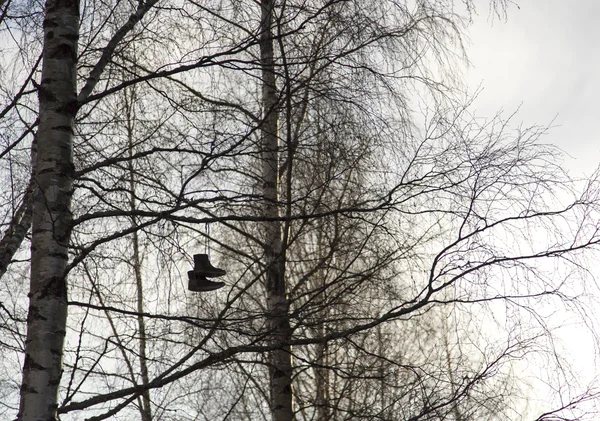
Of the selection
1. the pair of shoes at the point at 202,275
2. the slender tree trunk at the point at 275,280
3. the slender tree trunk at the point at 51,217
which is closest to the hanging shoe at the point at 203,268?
the pair of shoes at the point at 202,275

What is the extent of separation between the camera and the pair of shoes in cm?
417

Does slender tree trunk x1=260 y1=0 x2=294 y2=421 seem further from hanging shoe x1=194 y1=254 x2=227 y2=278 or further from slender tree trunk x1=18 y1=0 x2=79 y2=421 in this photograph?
slender tree trunk x1=18 y1=0 x2=79 y2=421

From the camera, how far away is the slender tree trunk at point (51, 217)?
322 cm

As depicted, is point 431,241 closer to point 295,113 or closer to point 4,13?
point 295,113

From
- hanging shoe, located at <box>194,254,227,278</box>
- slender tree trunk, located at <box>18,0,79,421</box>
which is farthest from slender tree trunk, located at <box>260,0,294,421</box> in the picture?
slender tree trunk, located at <box>18,0,79,421</box>

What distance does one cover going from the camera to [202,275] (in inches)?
167

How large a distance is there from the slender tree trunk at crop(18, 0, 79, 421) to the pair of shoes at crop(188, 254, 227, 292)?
34.2 inches

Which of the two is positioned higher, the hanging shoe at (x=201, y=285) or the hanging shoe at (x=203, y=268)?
the hanging shoe at (x=203, y=268)

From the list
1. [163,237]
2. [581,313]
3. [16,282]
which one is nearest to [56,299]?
[163,237]

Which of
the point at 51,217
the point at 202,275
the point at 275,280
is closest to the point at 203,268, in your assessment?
the point at 202,275

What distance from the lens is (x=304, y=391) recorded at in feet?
28.5

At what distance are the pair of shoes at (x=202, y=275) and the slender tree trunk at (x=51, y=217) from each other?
2.85ft

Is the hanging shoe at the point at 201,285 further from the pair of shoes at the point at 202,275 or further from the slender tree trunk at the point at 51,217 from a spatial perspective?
the slender tree trunk at the point at 51,217

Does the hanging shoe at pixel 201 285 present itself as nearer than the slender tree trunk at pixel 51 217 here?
No
